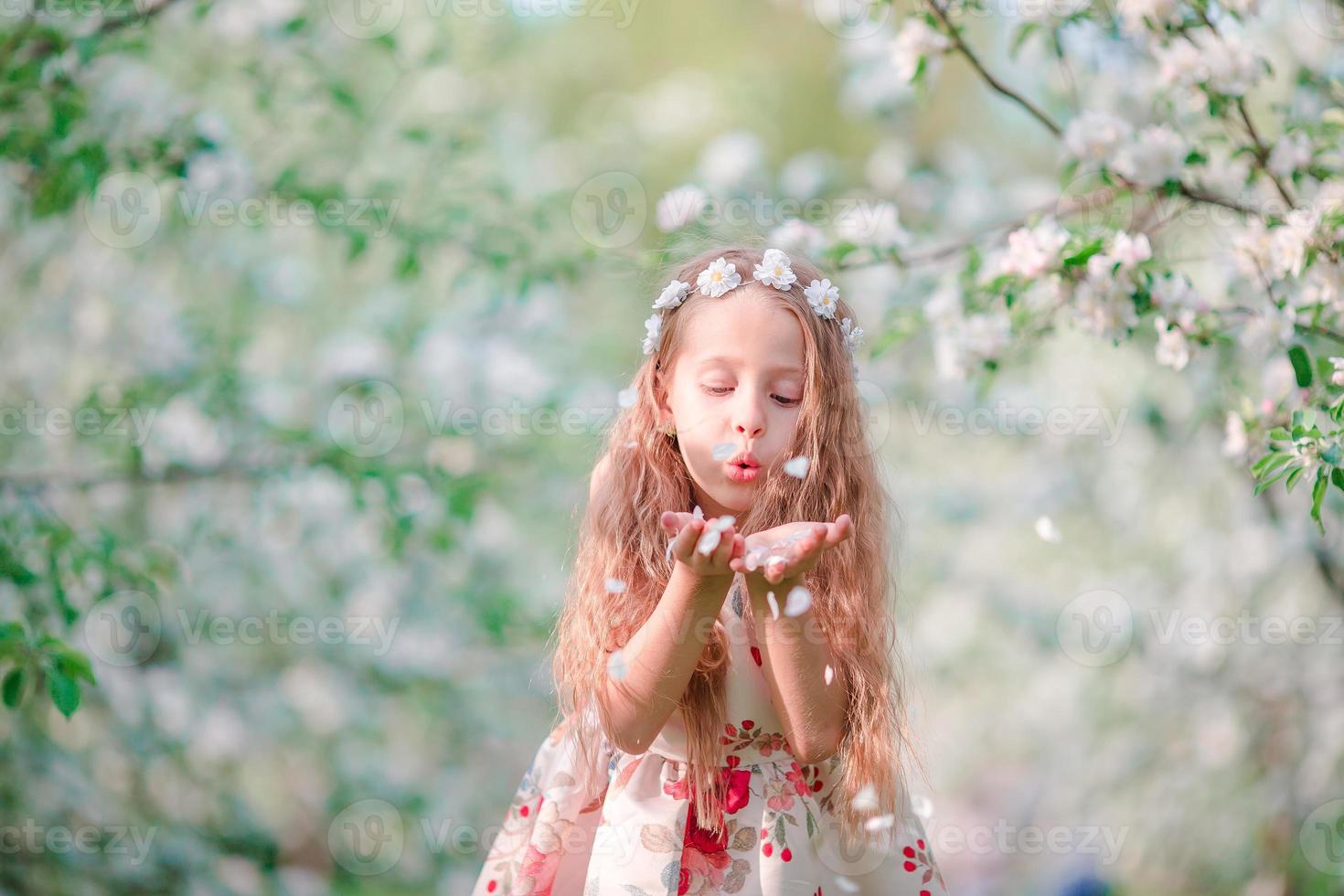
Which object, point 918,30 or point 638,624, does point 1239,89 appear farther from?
point 638,624

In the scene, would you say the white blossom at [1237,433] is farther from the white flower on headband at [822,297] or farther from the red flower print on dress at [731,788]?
the red flower print on dress at [731,788]

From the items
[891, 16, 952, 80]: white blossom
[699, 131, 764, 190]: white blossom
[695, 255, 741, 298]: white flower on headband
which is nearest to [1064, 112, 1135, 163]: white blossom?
[891, 16, 952, 80]: white blossom

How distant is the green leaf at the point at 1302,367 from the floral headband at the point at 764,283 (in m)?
0.68

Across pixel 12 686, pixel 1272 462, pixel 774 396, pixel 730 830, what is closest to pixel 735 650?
pixel 730 830

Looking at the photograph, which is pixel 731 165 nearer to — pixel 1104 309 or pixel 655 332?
pixel 1104 309

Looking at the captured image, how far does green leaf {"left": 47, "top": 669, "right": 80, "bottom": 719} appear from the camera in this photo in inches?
70.9

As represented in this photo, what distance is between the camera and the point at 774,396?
1603 millimetres

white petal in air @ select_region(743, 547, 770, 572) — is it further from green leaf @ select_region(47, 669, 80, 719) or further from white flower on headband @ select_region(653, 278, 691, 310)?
green leaf @ select_region(47, 669, 80, 719)

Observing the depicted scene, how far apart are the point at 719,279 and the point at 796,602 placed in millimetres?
467

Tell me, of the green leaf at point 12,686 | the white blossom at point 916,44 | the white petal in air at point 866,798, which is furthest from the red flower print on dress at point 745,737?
the white blossom at point 916,44

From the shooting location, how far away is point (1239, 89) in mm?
2059

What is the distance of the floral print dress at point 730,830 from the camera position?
1572 millimetres

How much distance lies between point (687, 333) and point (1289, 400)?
3.35 feet

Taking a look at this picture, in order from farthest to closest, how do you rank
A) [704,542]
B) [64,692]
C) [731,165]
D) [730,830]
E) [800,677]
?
[731,165] → [64,692] → [730,830] → [800,677] → [704,542]
